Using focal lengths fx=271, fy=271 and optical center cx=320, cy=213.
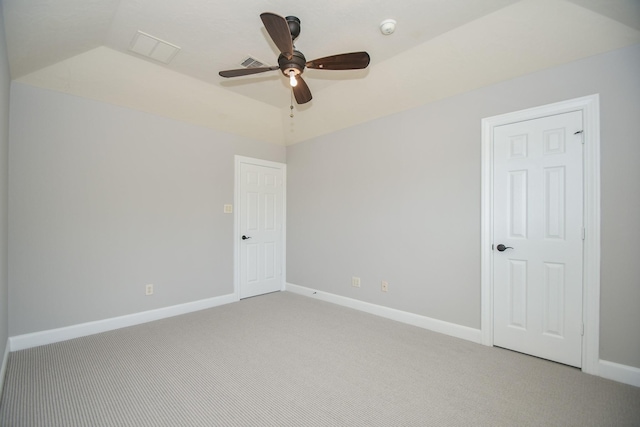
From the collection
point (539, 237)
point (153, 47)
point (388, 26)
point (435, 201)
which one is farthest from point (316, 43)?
point (539, 237)

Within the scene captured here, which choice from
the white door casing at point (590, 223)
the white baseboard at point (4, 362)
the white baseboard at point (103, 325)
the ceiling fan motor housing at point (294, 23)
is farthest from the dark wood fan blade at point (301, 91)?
the white baseboard at point (4, 362)

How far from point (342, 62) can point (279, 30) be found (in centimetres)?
59

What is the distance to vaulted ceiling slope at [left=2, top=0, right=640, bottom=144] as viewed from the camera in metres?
2.08

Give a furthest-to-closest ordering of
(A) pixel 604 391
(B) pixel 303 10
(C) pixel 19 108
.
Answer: (C) pixel 19 108 < (B) pixel 303 10 < (A) pixel 604 391

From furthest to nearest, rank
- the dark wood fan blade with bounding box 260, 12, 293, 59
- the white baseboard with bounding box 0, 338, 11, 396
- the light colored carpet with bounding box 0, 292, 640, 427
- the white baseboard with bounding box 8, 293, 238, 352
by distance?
the white baseboard with bounding box 8, 293, 238, 352 < the white baseboard with bounding box 0, 338, 11, 396 < the light colored carpet with bounding box 0, 292, 640, 427 < the dark wood fan blade with bounding box 260, 12, 293, 59

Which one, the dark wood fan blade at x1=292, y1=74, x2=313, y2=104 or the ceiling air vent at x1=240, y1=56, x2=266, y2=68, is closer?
the dark wood fan blade at x1=292, y1=74, x2=313, y2=104

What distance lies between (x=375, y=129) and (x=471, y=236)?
1832mm

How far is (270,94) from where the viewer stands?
377 cm

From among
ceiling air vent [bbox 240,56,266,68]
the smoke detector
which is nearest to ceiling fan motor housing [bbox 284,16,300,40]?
the smoke detector

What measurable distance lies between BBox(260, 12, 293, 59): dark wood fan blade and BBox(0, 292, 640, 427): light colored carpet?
97.6 inches

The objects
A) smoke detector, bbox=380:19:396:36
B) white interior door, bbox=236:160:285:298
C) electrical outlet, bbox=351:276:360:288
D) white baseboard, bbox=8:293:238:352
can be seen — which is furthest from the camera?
white interior door, bbox=236:160:285:298

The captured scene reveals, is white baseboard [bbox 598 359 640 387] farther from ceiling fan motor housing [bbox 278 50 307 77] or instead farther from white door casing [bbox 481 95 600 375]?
ceiling fan motor housing [bbox 278 50 307 77]

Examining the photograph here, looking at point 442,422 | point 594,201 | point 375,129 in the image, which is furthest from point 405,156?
point 442,422

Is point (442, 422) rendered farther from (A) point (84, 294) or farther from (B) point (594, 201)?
(A) point (84, 294)
